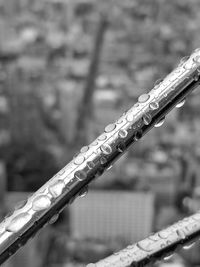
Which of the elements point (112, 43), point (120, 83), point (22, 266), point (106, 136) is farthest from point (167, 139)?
point (106, 136)

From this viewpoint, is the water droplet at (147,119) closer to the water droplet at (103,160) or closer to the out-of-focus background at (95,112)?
the water droplet at (103,160)

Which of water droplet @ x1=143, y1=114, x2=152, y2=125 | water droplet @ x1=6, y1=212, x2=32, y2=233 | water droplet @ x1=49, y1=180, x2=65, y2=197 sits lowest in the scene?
water droplet @ x1=6, y1=212, x2=32, y2=233

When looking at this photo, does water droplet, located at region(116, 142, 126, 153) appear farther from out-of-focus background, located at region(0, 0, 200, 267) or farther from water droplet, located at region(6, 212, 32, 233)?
out-of-focus background, located at region(0, 0, 200, 267)

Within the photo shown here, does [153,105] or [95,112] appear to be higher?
[95,112]

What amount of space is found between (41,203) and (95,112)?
1.76 metres

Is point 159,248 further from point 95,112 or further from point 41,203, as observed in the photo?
point 95,112

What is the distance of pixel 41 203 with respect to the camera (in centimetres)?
21

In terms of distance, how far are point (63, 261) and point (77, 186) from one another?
1.57m

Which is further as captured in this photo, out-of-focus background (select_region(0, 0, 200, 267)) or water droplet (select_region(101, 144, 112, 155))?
out-of-focus background (select_region(0, 0, 200, 267))

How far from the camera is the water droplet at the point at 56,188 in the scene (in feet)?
0.69

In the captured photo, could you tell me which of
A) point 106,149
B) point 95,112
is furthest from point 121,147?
point 95,112

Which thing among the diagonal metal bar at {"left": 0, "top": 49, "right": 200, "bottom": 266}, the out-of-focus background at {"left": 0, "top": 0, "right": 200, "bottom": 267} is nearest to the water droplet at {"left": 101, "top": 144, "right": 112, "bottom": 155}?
the diagonal metal bar at {"left": 0, "top": 49, "right": 200, "bottom": 266}

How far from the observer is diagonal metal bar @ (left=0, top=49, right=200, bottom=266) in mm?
206

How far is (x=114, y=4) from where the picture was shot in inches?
60.9
